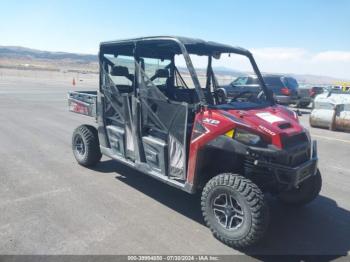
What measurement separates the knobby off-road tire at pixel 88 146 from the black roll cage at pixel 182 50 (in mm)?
1284

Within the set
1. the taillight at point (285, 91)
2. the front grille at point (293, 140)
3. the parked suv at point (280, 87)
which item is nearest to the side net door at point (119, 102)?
the front grille at point (293, 140)

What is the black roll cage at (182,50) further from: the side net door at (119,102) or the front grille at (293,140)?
the front grille at (293,140)

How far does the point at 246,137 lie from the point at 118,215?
1906 mm

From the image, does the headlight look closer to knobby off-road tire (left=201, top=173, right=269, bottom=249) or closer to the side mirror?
knobby off-road tire (left=201, top=173, right=269, bottom=249)

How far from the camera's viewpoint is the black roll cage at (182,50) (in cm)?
418

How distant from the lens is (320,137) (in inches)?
382

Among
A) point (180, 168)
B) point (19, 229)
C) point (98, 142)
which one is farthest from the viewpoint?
point (98, 142)

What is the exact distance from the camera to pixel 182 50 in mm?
4133

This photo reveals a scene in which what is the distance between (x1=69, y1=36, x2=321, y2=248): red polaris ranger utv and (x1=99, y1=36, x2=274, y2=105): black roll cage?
0.02 m

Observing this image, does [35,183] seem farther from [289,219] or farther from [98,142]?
[289,219]

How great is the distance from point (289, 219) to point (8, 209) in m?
3.67

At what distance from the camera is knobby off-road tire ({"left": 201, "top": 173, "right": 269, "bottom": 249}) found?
3367 millimetres

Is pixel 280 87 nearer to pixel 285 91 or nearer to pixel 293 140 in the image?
pixel 285 91

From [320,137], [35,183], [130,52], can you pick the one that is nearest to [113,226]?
[35,183]
